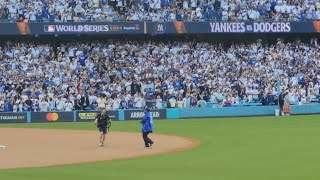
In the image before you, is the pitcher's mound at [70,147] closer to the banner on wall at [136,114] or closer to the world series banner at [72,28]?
the banner on wall at [136,114]

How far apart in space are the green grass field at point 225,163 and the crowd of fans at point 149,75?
1367cm

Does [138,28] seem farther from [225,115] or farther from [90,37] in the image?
[225,115]

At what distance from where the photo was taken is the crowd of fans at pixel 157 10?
46906 millimetres

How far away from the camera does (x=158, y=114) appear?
137ft

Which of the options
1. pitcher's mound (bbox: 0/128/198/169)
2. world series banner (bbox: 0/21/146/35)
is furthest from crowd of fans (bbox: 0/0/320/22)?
pitcher's mound (bbox: 0/128/198/169)

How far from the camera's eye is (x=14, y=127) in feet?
120

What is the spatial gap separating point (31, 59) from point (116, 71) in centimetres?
586

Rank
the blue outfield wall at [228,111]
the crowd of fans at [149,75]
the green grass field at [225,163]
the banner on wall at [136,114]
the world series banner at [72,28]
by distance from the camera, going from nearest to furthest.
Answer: the green grass field at [225,163] → the banner on wall at [136,114] → the crowd of fans at [149,75] → the blue outfield wall at [228,111] → the world series banner at [72,28]

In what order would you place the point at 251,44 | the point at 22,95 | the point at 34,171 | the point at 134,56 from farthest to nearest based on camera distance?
1. the point at 251,44
2. the point at 134,56
3. the point at 22,95
4. the point at 34,171

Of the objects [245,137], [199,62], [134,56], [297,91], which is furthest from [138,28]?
[245,137]

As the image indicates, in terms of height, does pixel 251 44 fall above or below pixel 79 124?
above

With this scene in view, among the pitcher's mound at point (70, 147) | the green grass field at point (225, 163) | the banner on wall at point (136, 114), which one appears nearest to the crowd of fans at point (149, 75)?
the banner on wall at point (136, 114)

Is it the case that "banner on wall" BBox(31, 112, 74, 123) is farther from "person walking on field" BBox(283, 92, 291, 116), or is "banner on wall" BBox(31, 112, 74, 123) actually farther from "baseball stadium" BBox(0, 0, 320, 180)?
"person walking on field" BBox(283, 92, 291, 116)

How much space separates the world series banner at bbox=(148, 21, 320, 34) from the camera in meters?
48.1
